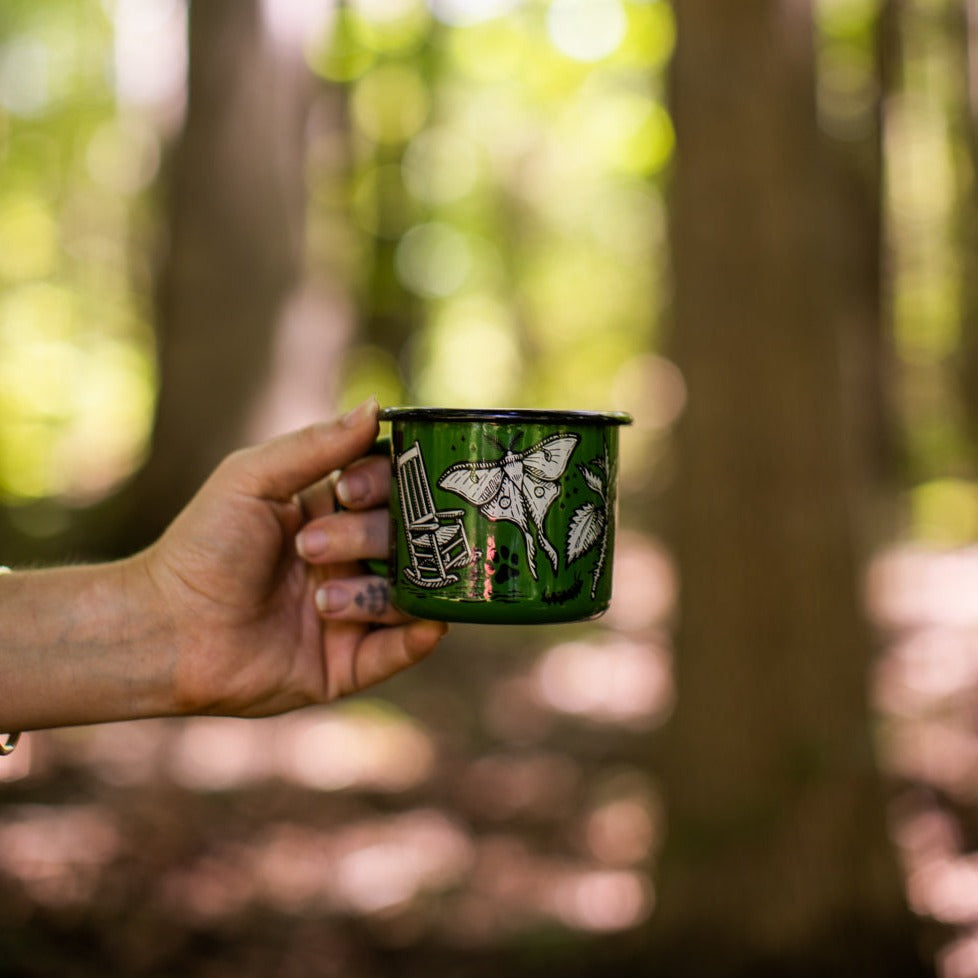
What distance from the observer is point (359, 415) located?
188cm

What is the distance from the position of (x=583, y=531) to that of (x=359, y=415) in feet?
1.50

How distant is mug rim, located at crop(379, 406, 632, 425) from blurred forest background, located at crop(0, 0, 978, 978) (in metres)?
1.84

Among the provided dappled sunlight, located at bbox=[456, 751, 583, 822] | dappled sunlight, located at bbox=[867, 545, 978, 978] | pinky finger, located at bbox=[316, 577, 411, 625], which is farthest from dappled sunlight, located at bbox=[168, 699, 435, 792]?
pinky finger, located at bbox=[316, 577, 411, 625]

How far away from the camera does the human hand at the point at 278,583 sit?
195 cm

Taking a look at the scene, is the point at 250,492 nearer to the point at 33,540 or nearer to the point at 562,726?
the point at 562,726

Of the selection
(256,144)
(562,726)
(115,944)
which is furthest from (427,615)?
(256,144)

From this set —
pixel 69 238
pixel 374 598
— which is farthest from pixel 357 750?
pixel 69 238

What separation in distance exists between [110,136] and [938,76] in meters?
16.7

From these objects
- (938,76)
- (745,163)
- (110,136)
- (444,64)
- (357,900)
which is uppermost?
(110,136)

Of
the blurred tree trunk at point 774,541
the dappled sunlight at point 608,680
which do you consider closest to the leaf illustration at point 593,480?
the blurred tree trunk at point 774,541

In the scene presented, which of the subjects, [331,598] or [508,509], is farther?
[331,598]

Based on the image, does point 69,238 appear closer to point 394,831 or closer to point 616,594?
point 616,594

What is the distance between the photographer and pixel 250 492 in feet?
6.46

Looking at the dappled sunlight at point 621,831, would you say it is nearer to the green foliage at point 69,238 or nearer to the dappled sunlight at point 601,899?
the dappled sunlight at point 601,899
